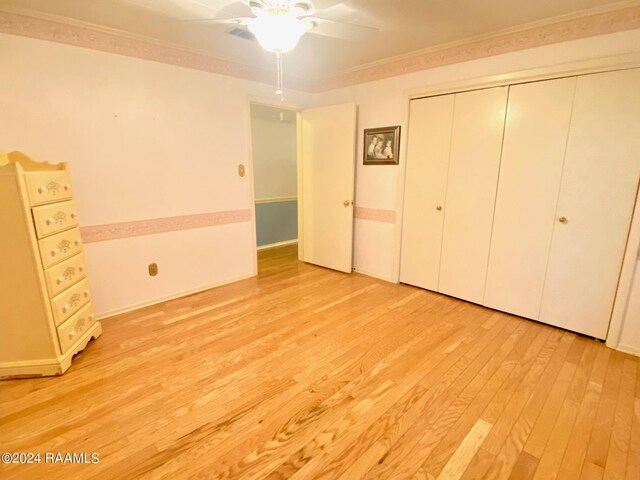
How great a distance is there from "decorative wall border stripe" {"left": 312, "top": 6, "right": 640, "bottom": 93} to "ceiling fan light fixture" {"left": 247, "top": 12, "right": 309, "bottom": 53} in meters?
1.71

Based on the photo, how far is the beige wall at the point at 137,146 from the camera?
87.7 inches

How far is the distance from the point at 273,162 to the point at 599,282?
14.4 feet

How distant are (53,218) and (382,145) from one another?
2947 mm

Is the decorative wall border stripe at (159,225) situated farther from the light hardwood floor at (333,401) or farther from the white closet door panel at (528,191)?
the white closet door panel at (528,191)

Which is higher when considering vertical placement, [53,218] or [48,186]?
[48,186]

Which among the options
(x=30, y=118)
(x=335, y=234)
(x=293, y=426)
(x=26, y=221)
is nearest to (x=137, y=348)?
(x=26, y=221)

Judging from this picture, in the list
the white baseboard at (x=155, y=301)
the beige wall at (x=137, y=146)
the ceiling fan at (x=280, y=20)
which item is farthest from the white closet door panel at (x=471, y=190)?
the white baseboard at (x=155, y=301)

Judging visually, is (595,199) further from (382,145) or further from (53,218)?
(53,218)

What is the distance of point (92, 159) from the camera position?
2496 millimetres

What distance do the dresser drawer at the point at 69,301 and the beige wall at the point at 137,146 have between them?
16.1 inches

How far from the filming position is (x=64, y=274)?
2037 millimetres

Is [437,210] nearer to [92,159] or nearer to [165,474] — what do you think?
[165,474]

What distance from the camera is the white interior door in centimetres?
363

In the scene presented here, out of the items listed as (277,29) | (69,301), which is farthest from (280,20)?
(69,301)
